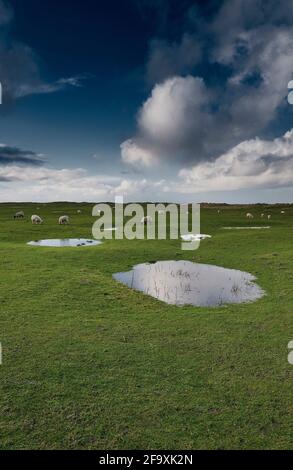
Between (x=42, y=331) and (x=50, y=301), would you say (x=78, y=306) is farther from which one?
(x=42, y=331)

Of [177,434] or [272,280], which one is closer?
[177,434]

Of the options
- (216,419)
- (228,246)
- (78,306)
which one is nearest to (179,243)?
(228,246)

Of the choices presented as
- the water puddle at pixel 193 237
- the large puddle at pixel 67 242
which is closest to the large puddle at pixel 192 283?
the large puddle at pixel 67 242

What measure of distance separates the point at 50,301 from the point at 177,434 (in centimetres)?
1132

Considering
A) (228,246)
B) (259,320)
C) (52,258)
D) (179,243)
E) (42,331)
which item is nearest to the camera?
(42,331)

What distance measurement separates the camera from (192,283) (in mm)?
24344

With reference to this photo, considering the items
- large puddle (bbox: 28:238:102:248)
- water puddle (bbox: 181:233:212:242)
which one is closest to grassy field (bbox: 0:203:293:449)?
large puddle (bbox: 28:238:102:248)

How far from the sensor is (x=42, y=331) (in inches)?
585

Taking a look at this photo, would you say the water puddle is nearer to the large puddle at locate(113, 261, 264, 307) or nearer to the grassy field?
Answer: the large puddle at locate(113, 261, 264, 307)

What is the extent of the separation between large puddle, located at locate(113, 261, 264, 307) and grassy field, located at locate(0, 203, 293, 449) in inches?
54.9

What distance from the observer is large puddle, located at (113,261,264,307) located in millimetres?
20688

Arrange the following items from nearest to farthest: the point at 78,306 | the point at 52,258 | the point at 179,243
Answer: the point at 78,306
the point at 52,258
the point at 179,243
